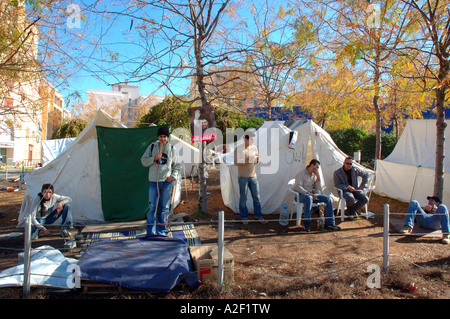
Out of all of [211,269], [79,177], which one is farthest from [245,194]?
[79,177]

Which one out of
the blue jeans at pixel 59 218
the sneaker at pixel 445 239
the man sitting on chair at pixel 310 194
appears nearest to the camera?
the sneaker at pixel 445 239

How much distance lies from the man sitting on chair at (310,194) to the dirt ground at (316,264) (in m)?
0.23

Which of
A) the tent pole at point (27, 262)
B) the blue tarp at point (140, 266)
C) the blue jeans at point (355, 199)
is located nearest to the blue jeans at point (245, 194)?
the blue jeans at point (355, 199)

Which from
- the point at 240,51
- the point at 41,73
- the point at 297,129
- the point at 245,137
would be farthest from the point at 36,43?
the point at 297,129

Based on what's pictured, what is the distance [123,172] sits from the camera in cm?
691

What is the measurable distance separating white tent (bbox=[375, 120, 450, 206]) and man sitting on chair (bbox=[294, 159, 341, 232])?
3748 mm

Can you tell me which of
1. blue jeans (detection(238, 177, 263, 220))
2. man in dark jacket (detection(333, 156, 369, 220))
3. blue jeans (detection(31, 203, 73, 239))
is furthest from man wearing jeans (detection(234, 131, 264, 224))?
blue jeans (detection(31, 203, 73, 239))

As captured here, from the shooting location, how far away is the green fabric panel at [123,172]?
684 centimetres

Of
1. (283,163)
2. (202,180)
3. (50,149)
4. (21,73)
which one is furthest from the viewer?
(50,149)

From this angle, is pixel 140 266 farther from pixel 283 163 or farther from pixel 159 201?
pixel 283 163

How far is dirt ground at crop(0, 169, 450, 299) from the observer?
11.5 feet

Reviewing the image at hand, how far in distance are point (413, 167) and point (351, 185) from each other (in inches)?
125

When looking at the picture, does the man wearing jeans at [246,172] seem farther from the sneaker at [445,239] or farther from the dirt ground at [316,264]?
the sneaker at [445,239]

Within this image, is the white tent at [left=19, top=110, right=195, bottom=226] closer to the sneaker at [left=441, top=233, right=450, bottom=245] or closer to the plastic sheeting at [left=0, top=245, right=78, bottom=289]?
the plastic sheeting at [left=0, top=245, right=78, bottom=289]
